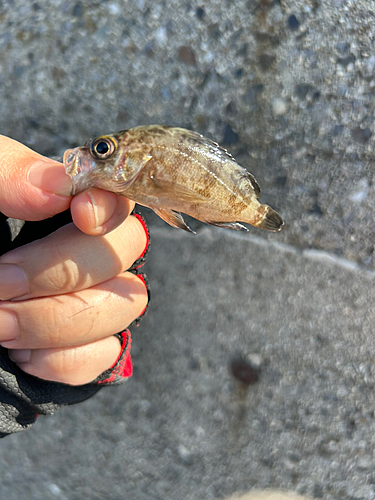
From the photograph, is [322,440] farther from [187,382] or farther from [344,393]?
[187,382]

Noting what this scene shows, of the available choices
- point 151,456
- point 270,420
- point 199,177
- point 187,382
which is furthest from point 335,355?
point 199,177

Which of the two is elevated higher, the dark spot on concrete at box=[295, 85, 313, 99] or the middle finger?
the dark spot on concrete at box=[295, 85, 313, 99]

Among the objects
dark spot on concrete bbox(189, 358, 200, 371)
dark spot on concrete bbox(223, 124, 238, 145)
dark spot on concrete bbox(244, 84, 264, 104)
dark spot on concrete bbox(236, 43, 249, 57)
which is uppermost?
dark spot on concrete bbox(236, 43, 249, 57)

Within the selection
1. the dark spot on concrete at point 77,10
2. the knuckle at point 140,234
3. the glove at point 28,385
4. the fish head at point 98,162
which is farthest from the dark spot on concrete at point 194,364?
the dark spot on concrete at point 77,10

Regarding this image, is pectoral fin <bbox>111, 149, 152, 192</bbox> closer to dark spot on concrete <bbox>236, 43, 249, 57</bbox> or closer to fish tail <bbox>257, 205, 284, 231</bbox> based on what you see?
fish tail <bbox>257, 205, 284, 231</bbox>

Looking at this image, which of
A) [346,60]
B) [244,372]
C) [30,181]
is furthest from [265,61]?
[244,372]

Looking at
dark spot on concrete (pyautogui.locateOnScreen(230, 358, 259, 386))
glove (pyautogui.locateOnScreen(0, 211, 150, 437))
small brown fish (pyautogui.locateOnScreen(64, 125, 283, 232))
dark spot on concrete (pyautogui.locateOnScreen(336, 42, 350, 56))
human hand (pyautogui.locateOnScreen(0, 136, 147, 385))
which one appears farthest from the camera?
dark spot on concrete (pyautogui.locateOnScreen(230, 358, 259, 386))

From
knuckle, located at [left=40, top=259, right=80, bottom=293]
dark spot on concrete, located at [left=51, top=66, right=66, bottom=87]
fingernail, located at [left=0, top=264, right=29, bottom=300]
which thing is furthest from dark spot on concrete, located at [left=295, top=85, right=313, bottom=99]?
fingernail, located at [left=0, top=264, right=29, bottom=300]
